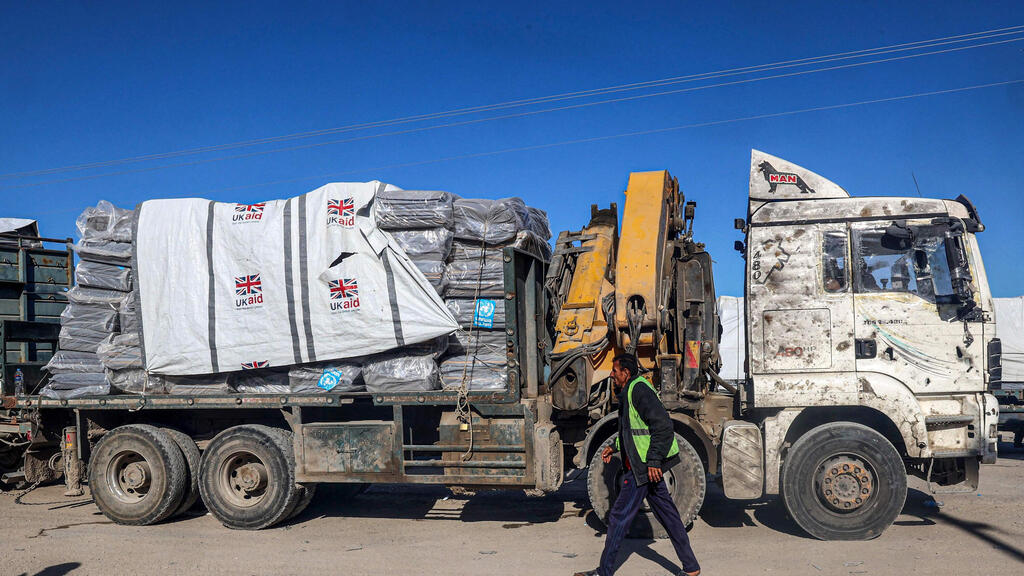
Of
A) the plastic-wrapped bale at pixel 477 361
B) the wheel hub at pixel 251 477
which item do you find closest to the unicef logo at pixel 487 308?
the plastic-wrapped bale at pixel 477 361

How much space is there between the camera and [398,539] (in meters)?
6.91

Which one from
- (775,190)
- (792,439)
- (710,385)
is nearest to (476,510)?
(710,385)

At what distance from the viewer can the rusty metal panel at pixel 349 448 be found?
22.9 feet

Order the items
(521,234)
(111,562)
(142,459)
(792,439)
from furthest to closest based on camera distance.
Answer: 1. (142,459)
2. (521,234)
3. (792,439)
4. (111,562)

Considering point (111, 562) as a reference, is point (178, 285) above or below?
above

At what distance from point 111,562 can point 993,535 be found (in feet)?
25.2

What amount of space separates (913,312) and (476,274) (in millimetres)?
3933

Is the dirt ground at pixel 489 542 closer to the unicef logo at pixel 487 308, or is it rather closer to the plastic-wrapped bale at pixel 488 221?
the unicef logo at pixel 487 308

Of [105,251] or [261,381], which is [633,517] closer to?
[261,381]

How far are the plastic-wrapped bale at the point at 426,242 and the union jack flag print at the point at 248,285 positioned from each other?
4.78ft

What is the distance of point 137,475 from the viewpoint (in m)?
7.80

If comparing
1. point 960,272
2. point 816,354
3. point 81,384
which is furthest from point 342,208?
point 960,272

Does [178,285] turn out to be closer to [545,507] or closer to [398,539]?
[398,539]

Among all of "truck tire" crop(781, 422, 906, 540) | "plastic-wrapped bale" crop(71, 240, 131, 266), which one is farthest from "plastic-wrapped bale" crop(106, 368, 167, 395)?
"truck tire" crop(781, 422, 906, 540)
